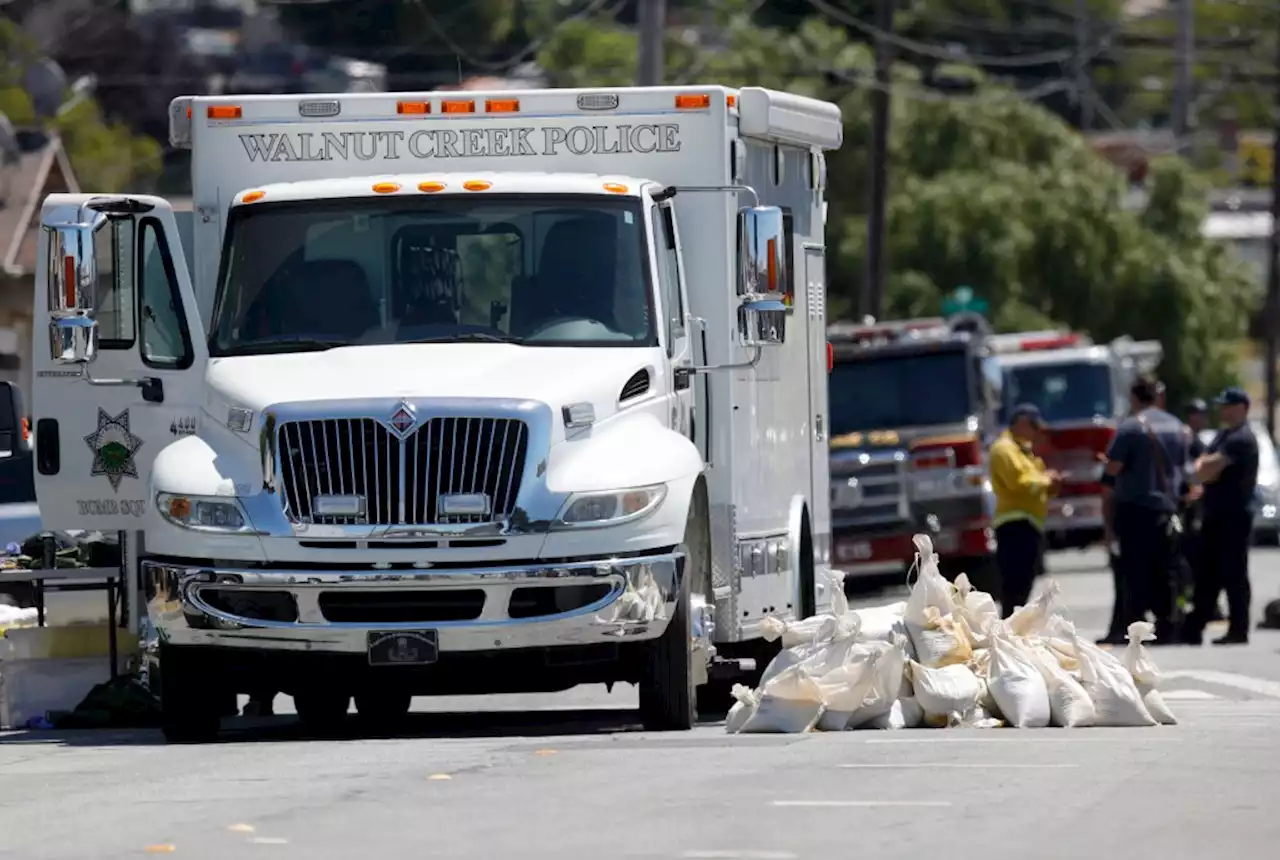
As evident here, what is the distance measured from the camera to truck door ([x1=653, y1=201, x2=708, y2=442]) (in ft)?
42.7

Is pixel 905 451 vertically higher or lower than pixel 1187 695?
higher

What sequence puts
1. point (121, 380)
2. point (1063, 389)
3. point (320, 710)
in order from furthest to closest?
point (1063, 389) → point (320, 710) → point (121, 380)

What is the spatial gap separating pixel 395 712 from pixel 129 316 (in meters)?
2.55

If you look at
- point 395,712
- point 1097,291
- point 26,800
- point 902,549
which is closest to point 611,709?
point 395,712

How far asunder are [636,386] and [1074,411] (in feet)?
75.9

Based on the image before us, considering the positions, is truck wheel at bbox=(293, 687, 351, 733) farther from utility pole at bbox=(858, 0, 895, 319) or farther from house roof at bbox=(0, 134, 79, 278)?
house roof at bbox=(0, 134, 79, 278)

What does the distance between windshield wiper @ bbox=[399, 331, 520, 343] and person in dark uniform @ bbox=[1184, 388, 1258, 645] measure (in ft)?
28.1

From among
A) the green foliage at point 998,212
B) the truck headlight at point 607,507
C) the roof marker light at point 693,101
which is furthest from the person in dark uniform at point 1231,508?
the green foliage at point 998,212

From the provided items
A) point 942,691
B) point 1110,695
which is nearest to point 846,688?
point 942,691

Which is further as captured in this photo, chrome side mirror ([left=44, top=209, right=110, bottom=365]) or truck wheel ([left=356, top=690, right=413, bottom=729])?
truck wheel ([left=356, top=690, right=413, bottom=729])

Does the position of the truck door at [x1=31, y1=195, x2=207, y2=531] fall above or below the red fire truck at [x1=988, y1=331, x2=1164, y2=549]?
above

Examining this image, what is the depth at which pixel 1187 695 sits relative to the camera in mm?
15922

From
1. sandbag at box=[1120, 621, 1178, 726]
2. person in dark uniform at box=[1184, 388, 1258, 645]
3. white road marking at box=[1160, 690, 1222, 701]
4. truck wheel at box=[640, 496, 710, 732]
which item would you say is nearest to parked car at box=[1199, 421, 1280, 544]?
person in dark uniform at box=[1184, 388, 1258, 645]

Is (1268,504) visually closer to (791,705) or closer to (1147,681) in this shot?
(1147,681)
